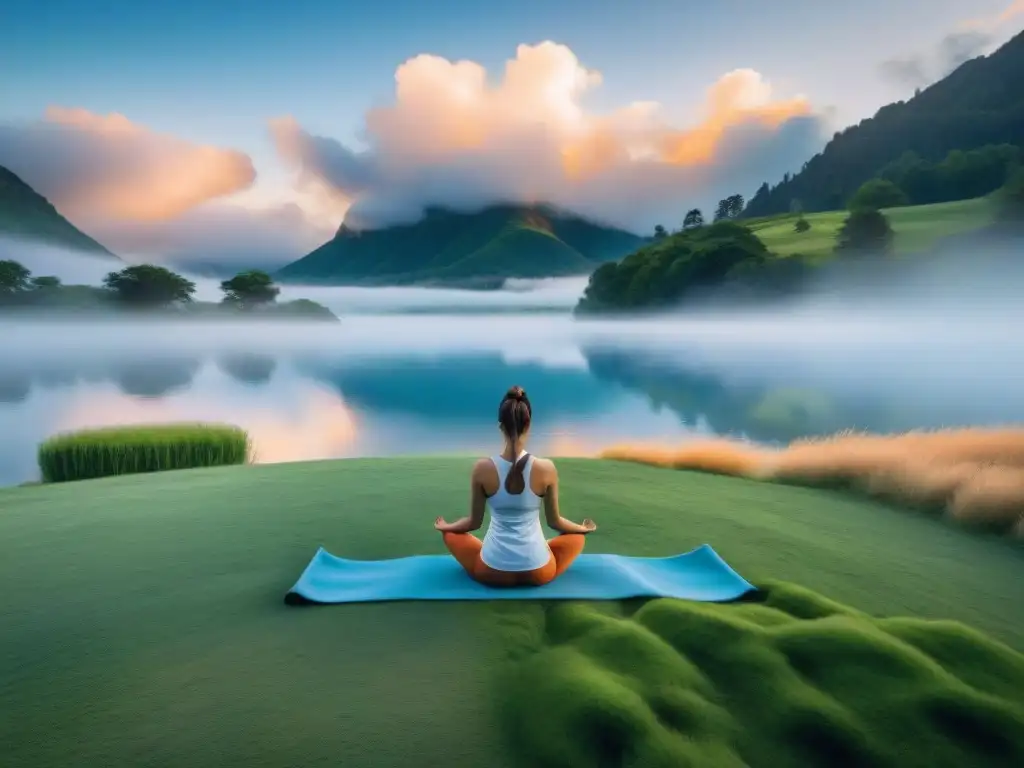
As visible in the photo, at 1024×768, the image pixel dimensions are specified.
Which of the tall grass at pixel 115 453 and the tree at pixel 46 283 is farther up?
the tree at pixel 46 283

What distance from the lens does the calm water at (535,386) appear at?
13.3 metres

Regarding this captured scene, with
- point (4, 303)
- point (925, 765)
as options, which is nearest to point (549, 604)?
point (925, 765)

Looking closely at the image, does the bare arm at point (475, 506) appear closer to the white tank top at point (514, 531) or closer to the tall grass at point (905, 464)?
the white tank top at point (514, 531)

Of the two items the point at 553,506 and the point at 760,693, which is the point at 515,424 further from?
the point at 760,693

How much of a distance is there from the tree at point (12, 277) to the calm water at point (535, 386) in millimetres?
923

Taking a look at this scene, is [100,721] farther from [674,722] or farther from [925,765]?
[925,765]

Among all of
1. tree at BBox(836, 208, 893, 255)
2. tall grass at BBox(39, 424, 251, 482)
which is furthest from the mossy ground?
tree at BBox(836, 208, 893, 255)

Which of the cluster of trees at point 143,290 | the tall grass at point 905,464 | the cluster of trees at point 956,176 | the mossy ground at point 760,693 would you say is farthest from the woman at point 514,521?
the cluster of trees at point 956,176

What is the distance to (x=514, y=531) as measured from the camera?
119 inches

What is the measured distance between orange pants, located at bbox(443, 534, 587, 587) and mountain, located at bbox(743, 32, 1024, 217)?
86.6ft

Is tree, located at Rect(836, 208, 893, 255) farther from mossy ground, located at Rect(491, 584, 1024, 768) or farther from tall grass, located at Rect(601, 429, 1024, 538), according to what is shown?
mossy ground, located at Rect(491, 584, 1024, 768)

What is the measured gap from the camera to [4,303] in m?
16.2

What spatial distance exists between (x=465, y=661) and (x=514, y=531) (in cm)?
65

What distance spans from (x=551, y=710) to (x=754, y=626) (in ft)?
3.03
